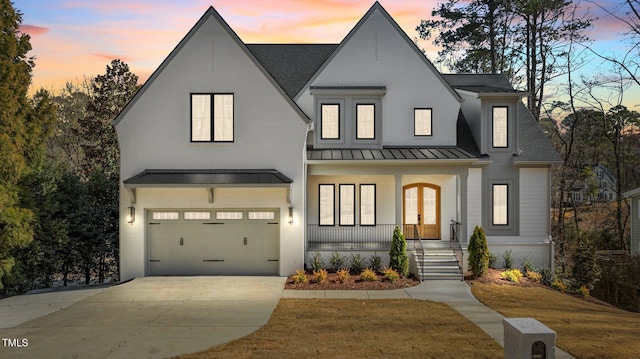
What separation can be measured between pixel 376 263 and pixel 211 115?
8392 millimetres

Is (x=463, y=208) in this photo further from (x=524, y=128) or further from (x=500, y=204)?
(x=524, y=128)

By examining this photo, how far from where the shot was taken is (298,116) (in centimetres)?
1723

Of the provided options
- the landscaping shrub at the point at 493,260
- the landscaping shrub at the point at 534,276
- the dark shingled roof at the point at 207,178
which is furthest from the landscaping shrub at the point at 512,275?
the dark shingled roof at the point at 207,178

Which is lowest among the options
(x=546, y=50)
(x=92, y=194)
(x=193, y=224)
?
(x=193, y=224)

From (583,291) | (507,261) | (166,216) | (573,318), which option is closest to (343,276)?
(166,216)

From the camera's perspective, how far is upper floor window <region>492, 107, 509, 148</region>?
2012cm

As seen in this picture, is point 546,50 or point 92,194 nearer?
point 92,194

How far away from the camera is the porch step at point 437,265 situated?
17.0 m

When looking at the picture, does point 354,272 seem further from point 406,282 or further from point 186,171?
point 186,171

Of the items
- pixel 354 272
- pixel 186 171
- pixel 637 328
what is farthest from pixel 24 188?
pixel 637 328

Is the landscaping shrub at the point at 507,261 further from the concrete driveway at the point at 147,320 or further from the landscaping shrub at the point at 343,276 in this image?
the concrete driveway at the point at 147,320

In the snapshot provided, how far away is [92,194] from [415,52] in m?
14.8

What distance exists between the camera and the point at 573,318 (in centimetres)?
1216

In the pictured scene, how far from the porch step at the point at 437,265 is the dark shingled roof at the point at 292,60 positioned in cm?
947
